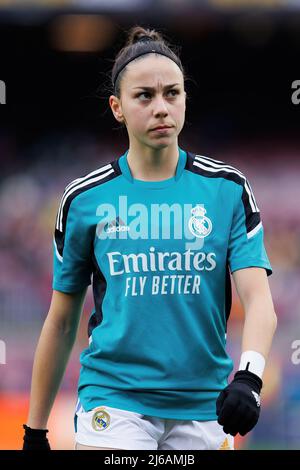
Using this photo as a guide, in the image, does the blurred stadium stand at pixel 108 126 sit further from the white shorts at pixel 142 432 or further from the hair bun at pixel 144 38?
the white shorts at pixel 142 432

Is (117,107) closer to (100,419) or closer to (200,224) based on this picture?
(200,224)

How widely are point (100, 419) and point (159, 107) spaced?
3.40ft

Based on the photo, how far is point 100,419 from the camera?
11.1 ft

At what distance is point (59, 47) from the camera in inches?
327

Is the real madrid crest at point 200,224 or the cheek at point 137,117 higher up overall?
the cheek at point 137,117

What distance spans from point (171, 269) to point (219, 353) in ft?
1.08

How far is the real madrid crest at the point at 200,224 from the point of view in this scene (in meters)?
3.45

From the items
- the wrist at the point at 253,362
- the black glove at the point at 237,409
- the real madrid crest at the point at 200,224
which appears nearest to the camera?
the black glove at the point at 237,409

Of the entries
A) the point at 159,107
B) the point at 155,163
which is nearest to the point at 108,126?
the point at 155,163

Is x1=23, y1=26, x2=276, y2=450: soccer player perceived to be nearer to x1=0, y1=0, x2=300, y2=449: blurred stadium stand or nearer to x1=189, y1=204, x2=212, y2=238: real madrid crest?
x1=189, y1=204, x2=212, y2=238: real madrid crest

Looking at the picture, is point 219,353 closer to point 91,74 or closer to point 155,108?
point 155,108

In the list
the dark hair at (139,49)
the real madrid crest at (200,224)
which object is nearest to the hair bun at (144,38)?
the dark hair at (139,49)

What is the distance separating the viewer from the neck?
3525mm

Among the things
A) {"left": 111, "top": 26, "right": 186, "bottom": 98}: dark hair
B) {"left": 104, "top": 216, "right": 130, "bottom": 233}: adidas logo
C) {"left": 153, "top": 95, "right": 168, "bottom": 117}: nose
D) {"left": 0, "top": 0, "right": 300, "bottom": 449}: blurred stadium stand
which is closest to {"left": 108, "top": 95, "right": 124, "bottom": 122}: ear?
{"left": 111, "top": 26, "right": 186, "bottom": 98}: dark hair
